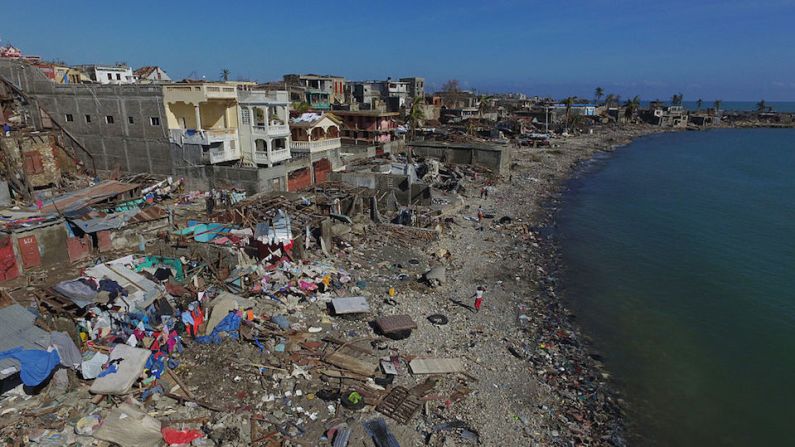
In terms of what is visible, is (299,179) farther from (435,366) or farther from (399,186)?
(435,366)

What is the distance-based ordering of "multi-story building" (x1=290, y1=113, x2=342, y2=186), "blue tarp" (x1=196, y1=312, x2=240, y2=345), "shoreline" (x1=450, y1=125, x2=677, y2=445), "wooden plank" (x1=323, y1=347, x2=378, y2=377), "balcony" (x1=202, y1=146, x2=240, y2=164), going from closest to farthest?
"shoreline" (x1=450, y1=125, x2=677, y2=445), "wooden plank" (x1=323, y1=347, x2=378, y2=377), "blue tarp" (x1=196, y1=312, x2=240, y2=345), "balcony" (x1=202, y1=146, x2=240, y2=164), "multi-story building" (x1=290, y1=113, x2=342, y2=186)

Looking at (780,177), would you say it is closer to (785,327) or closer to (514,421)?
(785,327)

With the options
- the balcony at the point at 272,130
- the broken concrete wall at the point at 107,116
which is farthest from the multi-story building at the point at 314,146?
the broken concrete wall at the point at 107,116

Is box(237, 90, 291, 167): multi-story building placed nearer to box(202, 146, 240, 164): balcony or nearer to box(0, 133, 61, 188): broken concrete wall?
box(202, 146, 240, 164): balcony

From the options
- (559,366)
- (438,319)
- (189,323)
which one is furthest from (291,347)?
(559,366)

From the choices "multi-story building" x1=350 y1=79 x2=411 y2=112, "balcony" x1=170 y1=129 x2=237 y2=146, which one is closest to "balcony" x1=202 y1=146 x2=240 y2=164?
"balcony" x1=170 y1=129 x2=237 y2=146

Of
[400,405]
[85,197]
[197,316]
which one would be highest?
[85,197]
